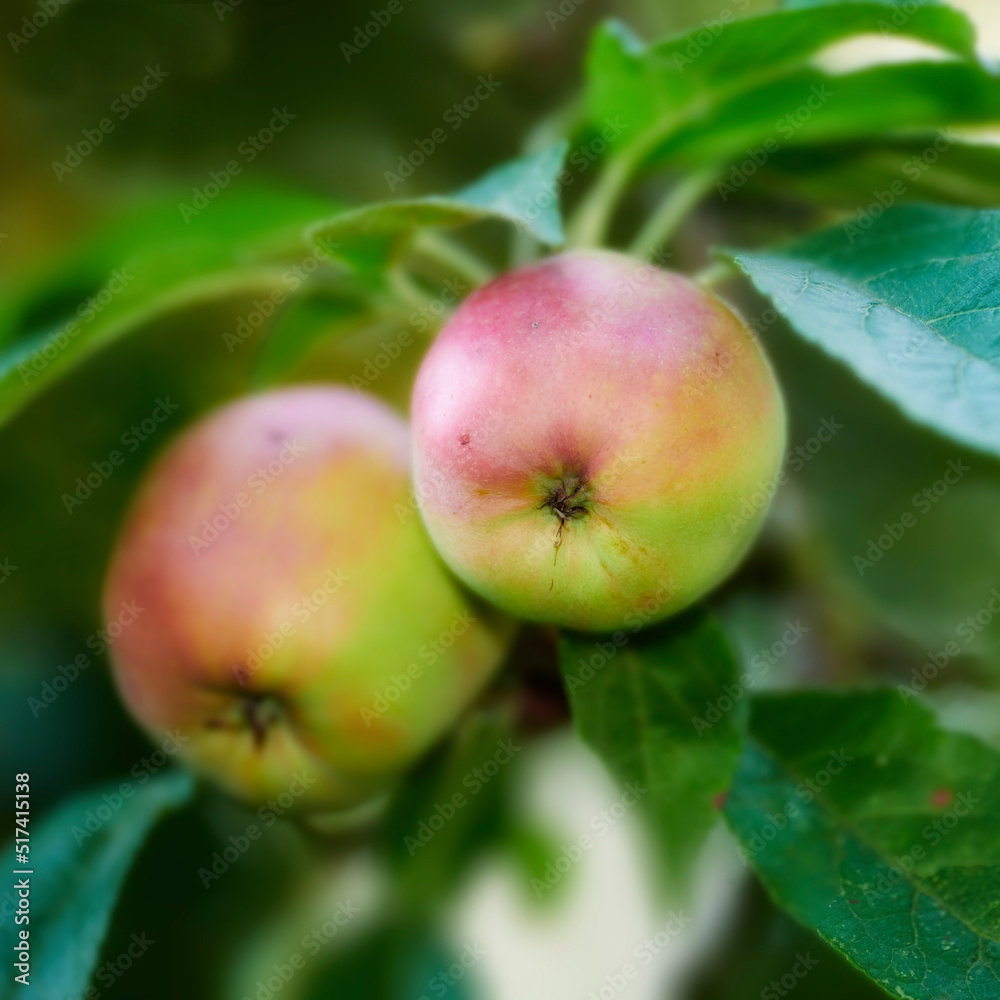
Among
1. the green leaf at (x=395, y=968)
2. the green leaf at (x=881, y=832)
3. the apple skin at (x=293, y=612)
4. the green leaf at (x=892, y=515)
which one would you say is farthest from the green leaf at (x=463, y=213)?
the green leaf at (x=395, y=968)

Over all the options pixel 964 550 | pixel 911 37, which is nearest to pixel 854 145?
pixel 911 37

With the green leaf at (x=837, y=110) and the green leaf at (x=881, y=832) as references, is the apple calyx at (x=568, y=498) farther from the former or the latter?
the green leaf at (x=837, y=110)

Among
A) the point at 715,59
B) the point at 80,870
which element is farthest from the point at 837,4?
the point at 80,870

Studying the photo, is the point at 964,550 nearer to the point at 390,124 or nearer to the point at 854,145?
the point at 854,145

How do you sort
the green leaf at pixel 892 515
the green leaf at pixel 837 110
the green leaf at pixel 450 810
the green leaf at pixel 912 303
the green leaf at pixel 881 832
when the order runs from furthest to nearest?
the green leaf at pixel 892 515
the green leaf at pixel 450 810
the green leaf at pixel 837 110
the green leaf at pixel 881 832
the green leaf at pixel 912 303

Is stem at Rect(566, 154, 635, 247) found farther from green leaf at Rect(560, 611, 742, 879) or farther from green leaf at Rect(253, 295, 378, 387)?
green leaf at Rect(560, 611, 742, 879)

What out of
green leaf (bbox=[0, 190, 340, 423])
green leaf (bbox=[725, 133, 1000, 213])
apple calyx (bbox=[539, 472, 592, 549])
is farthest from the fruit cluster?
green leaf (bbox=[725, 133, 1000, 213])
